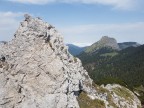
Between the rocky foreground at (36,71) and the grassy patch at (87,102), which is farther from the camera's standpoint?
the grassy patch at (87,102)

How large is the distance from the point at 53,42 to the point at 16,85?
9.98 meters

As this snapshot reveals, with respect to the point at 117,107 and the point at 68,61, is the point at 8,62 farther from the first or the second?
the point at 117,107

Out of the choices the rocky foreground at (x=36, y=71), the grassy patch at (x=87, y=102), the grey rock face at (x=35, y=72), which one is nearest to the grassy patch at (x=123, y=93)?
the grassy patch at (x=87, y=102)

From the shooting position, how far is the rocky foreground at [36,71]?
42.3 meters

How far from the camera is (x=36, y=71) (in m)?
44.3

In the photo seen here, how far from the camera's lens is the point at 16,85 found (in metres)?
43.3

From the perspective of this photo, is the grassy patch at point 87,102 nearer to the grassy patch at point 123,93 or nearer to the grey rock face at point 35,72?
the grey rock face at point 35,72

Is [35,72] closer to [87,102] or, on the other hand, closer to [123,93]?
[87,102]

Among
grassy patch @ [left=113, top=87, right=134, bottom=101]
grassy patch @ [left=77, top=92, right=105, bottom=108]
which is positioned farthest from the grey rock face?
grassy patch @ [left=113, top=87, right=134, bottom=101]

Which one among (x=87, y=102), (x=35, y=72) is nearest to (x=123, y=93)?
(x=87, y=102)

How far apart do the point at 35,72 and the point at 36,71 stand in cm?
22

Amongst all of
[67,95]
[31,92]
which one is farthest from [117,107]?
[31,92]

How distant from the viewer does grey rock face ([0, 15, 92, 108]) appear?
139ft

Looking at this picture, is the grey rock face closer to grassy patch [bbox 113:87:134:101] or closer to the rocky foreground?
the rocky foreground
